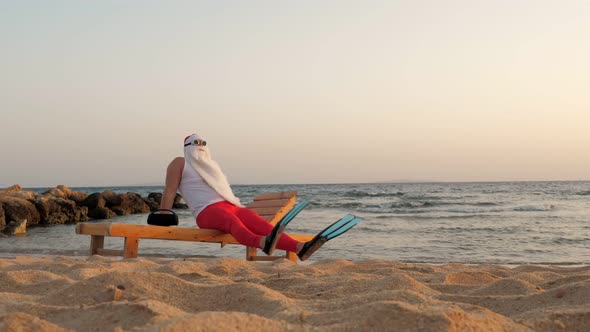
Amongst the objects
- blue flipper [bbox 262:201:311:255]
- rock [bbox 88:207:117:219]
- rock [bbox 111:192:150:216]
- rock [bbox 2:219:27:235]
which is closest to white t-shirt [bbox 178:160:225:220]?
blue flipper [bbox 262:201:311:255]

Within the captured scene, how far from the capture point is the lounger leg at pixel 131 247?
5.19 meters

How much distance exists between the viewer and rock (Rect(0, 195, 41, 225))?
1472 centimetres

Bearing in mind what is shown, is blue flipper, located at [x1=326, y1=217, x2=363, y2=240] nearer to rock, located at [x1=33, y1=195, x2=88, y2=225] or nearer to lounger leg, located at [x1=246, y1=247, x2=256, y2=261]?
lounger leg, located at [x1=246, y1=247, x2=256, y2=261]

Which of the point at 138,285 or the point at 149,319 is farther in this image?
the point at 138,285

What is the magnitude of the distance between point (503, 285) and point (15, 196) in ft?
56.3

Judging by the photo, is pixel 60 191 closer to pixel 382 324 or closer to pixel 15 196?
pixel 15 196

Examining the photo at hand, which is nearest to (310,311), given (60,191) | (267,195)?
(267,195)

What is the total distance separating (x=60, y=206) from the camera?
17359 millimetres

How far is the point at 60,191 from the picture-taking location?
818 inches

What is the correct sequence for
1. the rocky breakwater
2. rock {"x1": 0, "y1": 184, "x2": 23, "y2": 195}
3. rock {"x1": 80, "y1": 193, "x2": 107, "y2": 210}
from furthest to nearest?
rock {"x1": 80, "y1": 193, "x2": 107, "y2": 210} → rock {"x1": 0, "y1": 184, "x2": 23, "y2": 195} → the rocky breakwater

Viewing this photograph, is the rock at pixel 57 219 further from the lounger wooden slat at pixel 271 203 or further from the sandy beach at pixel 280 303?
the sandy beach at pixel 280 303

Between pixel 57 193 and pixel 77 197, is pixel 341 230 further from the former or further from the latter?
pixel 77 197

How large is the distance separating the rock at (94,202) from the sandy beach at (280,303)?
17.0 m

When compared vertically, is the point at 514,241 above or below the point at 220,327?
below
